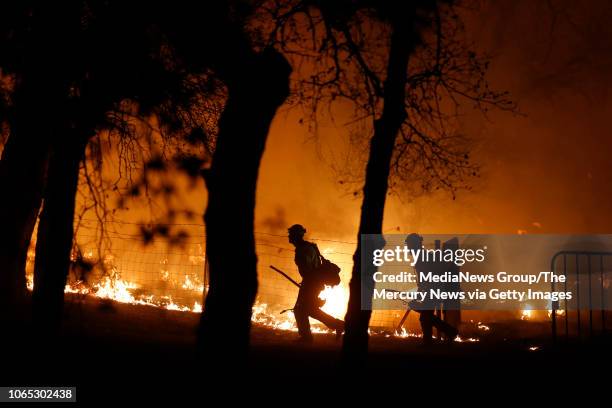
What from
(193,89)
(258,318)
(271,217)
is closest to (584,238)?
(271,217)

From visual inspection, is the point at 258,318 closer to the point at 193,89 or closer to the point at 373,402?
the point at 193,89

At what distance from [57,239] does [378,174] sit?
335 cm

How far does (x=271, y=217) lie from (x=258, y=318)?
10.6m

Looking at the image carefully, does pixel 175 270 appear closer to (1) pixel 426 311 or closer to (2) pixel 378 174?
(1) pixel 426 311

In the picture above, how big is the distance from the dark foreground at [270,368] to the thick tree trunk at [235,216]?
0.28 metres

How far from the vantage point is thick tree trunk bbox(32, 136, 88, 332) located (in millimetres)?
6465

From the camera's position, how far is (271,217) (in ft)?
84.9

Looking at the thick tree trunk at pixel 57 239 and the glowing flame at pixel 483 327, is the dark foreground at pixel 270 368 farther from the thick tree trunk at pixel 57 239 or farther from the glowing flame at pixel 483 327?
the glowing flame at pixel 483 327

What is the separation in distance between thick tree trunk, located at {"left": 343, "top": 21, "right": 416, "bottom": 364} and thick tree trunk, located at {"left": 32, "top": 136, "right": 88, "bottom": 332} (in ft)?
9.74

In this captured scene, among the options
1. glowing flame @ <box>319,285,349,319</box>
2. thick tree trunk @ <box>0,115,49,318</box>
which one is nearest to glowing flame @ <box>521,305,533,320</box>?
glowing flame @ <box>319,285,349,319</box>

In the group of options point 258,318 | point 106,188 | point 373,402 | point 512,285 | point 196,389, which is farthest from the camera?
point 512,285

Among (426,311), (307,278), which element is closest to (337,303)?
(426,311)

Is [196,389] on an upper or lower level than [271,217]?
lower

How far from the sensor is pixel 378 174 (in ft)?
21.1
